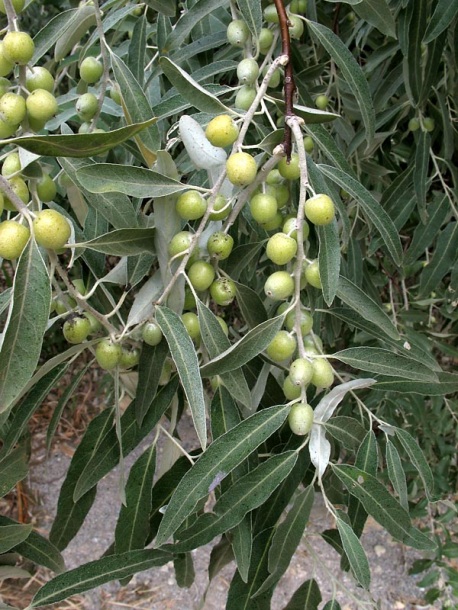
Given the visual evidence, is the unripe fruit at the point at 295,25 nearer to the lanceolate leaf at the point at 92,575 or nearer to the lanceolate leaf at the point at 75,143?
the lanceolate leaf at the point at 75,143

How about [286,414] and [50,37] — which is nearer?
[286,414]

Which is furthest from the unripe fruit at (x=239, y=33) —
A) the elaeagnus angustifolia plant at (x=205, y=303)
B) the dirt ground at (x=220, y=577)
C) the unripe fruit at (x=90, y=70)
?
the dirt ground at (x=220, y=577)

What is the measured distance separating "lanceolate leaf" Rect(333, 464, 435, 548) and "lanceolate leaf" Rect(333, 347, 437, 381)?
0.10 meters

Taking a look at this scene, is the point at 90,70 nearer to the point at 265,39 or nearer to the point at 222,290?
the point at 265,39

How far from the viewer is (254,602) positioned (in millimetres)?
658

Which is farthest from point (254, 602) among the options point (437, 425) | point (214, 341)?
point (437, 425)

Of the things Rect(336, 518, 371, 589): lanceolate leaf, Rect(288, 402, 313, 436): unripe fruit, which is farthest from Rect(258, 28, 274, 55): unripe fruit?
Rect(336, 518, 371, 589): lanceolate leaf

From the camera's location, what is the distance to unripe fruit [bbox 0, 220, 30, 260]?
0.45 metres

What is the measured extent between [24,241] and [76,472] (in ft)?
1.13

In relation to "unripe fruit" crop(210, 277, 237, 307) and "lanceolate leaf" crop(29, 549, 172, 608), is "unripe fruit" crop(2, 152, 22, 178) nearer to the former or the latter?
"unripe fruit" crop(210, 277, 237, 307)

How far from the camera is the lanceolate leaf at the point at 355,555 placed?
547 mm

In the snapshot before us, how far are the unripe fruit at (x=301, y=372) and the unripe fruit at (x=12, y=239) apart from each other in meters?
0.25

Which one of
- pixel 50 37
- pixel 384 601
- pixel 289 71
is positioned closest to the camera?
pixel 289 71

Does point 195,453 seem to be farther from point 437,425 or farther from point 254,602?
point 437,425
